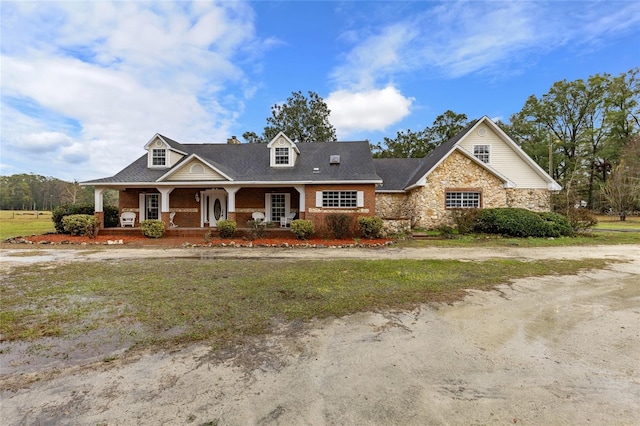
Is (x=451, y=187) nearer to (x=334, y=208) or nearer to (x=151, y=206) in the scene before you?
(x=334, y=208)

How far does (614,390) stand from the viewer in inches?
117

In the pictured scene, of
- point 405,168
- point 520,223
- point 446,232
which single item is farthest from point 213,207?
point 520,223

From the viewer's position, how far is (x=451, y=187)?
18.8 meters

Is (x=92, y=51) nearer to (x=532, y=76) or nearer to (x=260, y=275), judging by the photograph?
(x=260, y=275)

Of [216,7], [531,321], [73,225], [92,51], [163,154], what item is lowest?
[531,321]

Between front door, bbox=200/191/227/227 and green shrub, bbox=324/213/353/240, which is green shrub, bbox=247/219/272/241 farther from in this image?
front door, bbox=200/191/227/227

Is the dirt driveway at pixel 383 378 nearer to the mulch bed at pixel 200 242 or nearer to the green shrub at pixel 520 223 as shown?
the mulch bed at pixel 200 242

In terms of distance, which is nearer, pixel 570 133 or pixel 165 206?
pixel 165 206

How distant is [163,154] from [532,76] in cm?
2348

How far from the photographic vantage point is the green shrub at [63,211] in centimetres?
1722

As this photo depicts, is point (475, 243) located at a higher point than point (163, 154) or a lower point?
lower

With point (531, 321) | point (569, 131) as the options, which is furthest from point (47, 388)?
point (569, 131)

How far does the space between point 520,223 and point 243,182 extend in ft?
Result: 49.2

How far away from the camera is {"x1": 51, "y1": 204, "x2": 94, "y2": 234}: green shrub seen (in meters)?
17.2
